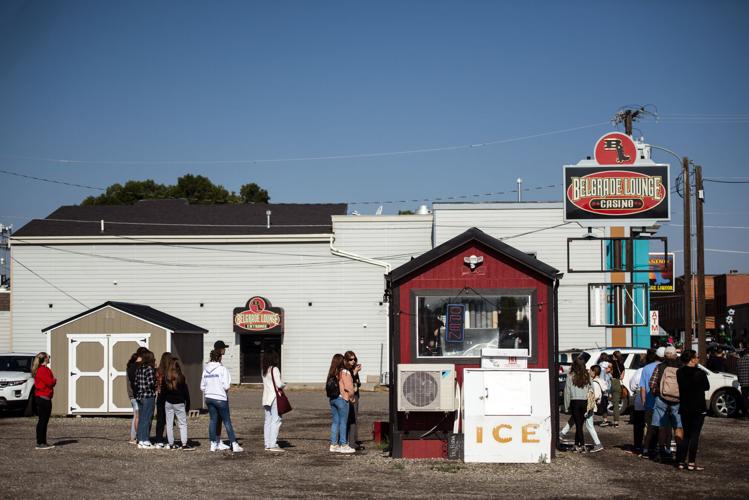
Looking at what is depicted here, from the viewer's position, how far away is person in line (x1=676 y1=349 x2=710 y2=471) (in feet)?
51.3

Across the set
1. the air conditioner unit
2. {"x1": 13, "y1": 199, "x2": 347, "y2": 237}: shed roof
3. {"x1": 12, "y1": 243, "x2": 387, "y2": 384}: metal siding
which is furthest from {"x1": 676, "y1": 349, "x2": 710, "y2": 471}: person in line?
{"x1": 13, "y1": 199, "x2": 347, "y2": 237}: shed roof

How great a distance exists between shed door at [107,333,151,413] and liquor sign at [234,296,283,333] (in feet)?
66.3

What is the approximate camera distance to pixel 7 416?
27.9 m

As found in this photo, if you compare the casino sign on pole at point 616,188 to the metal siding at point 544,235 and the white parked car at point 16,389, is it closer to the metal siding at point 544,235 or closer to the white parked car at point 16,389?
the metal siding at point 544,235

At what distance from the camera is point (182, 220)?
52.5 m

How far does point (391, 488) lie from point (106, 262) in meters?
37.0

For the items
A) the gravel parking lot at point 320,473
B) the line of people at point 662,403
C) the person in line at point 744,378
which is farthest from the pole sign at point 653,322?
the line of people at point 662,403

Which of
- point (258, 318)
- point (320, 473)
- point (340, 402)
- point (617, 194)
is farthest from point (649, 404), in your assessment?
point (258, 318)

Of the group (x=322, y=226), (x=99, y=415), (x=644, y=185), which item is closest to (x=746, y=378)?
(x=644, y=185)

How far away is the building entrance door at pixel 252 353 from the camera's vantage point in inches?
1879

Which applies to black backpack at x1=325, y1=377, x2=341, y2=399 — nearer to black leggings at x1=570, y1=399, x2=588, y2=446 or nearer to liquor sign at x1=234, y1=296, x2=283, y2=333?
black leggings at x1=570, y1=399, x2=588, y2=446

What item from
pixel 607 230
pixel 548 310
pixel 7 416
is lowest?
pixel 7 416

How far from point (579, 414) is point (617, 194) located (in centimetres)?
1467

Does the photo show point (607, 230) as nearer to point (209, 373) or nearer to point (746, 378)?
point (746, 378)
